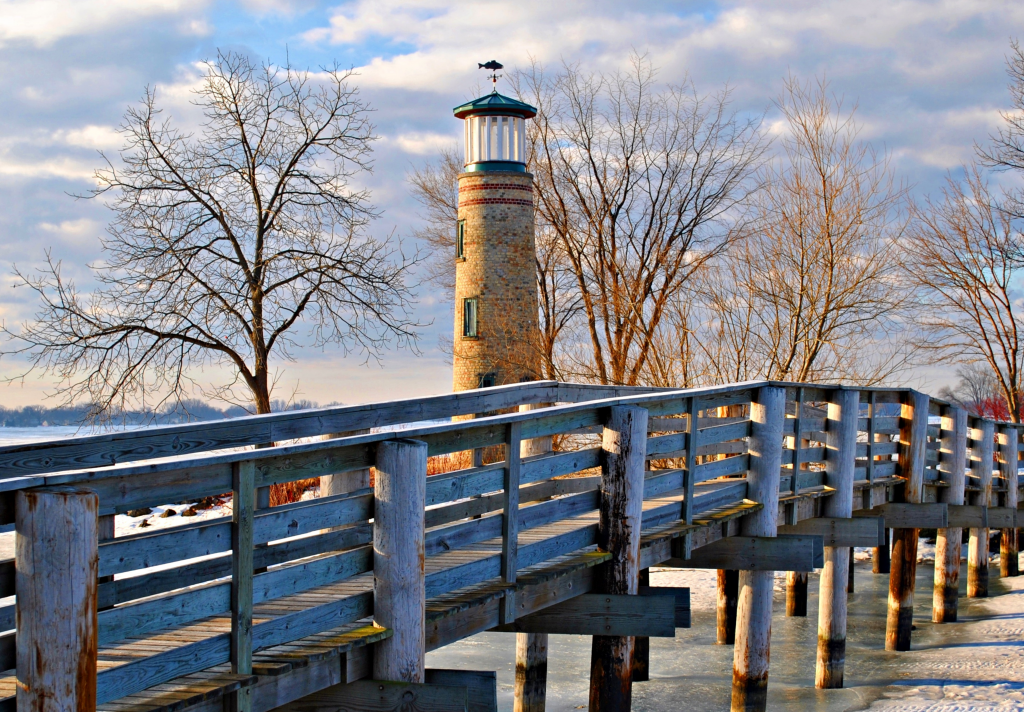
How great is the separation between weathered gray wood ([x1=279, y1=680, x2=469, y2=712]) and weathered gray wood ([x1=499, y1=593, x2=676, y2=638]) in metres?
1.83

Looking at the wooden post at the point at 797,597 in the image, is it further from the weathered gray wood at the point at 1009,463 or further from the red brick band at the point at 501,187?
the red brick band at the point at 501,187

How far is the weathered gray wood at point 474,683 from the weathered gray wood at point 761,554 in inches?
141

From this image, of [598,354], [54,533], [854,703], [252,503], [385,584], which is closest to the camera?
[54,533]

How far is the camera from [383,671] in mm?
4938

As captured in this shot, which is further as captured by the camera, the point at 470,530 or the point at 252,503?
the point at 470,530

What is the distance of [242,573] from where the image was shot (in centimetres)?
422

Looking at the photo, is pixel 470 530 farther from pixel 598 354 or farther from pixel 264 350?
pixel 598 354

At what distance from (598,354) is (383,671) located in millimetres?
22416

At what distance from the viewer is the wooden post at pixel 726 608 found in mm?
14555

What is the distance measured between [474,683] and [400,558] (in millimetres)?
734

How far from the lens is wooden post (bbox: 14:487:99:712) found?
3.42 metres

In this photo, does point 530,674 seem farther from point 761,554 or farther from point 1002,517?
point 1002,517

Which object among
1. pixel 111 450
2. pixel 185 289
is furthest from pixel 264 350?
pixel 111 450

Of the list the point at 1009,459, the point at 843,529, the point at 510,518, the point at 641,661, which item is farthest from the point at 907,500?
the point at 510,518
